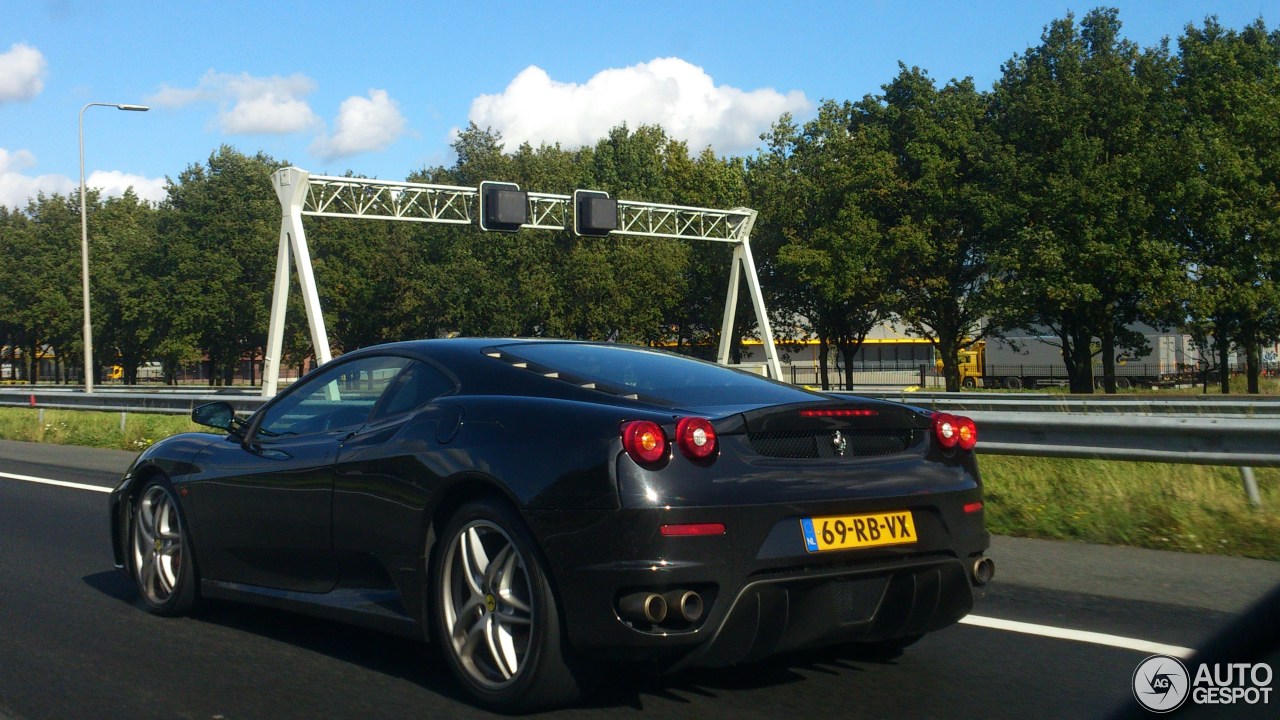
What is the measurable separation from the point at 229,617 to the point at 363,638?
0.91 meters

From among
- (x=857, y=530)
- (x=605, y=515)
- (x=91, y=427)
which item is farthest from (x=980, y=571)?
(x=91, y=427)

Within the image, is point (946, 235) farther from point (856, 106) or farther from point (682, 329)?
point (682, 329)

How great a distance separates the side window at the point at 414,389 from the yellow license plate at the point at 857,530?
1552 mm

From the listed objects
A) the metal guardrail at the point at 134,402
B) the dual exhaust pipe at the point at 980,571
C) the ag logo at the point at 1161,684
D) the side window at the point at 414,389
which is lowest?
the ag logo at the point at 1161,684

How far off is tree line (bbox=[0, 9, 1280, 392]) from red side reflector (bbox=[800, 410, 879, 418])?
38647 mm

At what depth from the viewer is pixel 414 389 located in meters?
5.02

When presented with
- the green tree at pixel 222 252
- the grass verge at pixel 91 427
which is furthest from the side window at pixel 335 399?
the green tree at pixel 222 252

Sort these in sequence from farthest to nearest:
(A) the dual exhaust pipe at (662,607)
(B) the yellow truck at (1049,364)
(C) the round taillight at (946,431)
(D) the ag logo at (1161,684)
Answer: (B) the yellow truck at (1049,364) < (C) the round taillight at (946,431) < (A) the dual exhaust pipe at (662,607) < (D) the ag logo at (1161,684)

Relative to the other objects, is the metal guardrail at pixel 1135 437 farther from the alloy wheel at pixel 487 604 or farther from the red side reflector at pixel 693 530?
the alloy wheel at pixel 487 604

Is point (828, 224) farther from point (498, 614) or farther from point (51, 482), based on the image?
point (498, 614)

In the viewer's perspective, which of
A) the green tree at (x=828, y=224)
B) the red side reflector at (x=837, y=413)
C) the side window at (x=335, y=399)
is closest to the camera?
the red side reflector at (x=837, y=413)

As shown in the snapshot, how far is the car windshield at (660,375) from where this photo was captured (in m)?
4.63

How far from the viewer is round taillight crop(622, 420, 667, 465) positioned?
4.02 meters

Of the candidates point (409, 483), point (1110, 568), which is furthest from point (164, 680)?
point (1110, 568)
